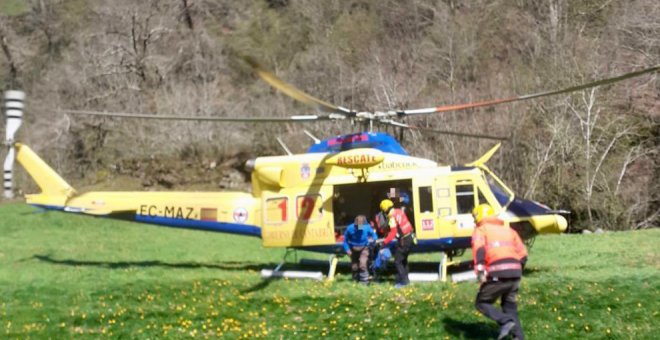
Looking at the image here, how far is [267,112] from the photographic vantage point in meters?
42.9

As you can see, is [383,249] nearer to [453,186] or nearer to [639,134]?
[453,186]

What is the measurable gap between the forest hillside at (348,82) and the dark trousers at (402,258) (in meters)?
11.1

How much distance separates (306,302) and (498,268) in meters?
3.63

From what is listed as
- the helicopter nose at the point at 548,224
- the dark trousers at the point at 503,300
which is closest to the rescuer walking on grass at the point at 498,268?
the dark trousers at the point at 503,300

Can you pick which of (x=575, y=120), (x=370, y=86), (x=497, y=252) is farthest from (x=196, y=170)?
(x=497, y=252)

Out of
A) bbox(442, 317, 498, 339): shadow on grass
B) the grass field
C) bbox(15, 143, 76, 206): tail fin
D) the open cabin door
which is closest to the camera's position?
bbox(442, 317, 498, 339): shadow on grass

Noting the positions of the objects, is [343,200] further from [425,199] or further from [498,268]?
[498,268]

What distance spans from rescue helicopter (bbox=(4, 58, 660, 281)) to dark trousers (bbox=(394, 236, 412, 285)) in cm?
83

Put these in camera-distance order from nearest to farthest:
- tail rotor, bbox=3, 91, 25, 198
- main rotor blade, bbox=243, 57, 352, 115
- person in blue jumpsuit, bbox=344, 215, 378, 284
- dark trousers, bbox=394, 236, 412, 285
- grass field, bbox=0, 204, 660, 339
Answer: main rotor blade, bbox=243, 57, 352, 115 < grass field, bbox=0, 204, 660, 339 < dark trousers, bbox=394, 236, 412, 285 < person in blue jumpsuit, bbox=344, 215, 378, 284 < tail rotor, bbox=3, 91, 25, 198

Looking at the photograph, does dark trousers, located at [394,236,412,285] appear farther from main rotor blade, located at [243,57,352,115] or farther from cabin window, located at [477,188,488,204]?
main rotor blade, located at [243,57,352,115]

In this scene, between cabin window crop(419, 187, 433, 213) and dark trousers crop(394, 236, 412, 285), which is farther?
cabin window crop(419, 187, 433, 213)

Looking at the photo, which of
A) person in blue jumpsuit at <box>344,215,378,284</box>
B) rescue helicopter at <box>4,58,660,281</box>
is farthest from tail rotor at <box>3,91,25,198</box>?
person in blue jumpsuit at <box>344,215,378,284</box>

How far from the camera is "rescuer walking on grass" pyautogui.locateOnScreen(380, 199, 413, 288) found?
11.7 metres

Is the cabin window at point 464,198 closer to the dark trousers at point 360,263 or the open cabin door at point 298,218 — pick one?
the dark trousers at point 360,263
